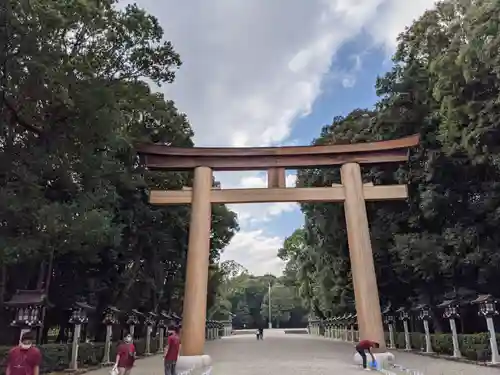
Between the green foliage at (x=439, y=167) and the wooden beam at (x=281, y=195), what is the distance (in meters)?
3.91

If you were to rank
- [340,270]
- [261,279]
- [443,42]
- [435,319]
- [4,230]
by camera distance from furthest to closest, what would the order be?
[261,279] → [340,270] → [435,319] → [443,42] → [4,230]

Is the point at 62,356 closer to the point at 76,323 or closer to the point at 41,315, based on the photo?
the point at 76,323

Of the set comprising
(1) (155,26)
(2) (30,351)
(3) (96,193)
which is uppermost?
(1) (155,26)

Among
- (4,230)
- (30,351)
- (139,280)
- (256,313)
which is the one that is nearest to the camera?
(30,351)

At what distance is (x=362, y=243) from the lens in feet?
43.8

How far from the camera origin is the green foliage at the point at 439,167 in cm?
1537

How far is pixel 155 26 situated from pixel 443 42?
11.4 m

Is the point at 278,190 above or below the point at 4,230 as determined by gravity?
above

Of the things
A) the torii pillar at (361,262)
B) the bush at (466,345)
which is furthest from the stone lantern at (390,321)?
the torii pillar at (361,262)

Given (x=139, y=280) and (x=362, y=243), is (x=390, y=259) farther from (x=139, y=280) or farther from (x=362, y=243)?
(x=139, y=280)

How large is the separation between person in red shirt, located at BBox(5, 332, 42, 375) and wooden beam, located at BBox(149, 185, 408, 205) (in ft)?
29.1

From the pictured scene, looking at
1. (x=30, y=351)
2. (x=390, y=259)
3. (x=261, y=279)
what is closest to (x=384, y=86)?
(x=390, y=259)

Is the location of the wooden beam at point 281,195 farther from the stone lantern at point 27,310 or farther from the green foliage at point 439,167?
the stone lantern at point 27,310

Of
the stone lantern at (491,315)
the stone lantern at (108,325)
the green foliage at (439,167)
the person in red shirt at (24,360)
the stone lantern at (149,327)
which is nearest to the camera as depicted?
the person in red shirt at (24,360)
